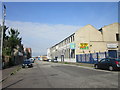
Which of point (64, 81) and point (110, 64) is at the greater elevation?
point (110, 64)

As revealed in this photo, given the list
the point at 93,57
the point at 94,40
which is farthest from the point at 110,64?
the point at 94,40

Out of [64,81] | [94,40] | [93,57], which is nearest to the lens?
[64,81]

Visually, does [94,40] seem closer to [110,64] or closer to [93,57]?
[93,57]

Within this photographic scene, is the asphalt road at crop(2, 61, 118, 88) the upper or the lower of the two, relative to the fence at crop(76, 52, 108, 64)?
lower

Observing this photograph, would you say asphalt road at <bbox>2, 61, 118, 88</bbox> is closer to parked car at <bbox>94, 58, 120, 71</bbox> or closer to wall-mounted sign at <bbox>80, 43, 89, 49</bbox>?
parked car at <bbox>94, 58, 120, 71</bbox>

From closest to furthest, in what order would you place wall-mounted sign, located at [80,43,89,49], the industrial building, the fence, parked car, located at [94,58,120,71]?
parked car, located at [94,58,120,71] < the fence < wall-mounted sign, located at [80,43,89,49] < the industrial building

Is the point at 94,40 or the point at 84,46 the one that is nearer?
the point at 84,46

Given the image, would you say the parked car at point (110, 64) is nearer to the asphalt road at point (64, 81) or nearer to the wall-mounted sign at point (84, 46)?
the asphalt road at point (64, 81)

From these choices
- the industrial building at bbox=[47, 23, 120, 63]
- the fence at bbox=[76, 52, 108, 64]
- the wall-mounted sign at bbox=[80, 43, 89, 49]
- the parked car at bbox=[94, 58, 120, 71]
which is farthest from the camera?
the industrial building at bbox=[47, 23, 120, 63]

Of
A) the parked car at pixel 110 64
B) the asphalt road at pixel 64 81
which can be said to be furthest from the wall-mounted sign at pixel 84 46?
the asphalt road at pixel 64 81

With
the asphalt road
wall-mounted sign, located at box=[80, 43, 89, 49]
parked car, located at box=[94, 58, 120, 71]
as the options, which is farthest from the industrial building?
the asphalt road

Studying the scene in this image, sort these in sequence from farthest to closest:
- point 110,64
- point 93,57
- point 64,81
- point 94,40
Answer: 1. point 94,40
2. point 93,57
3. point 110,64
4. point 64,81

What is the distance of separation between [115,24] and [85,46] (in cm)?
1354

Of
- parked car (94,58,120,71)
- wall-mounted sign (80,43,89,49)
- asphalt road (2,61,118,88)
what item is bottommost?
asphalt road (2,61,118,88)
